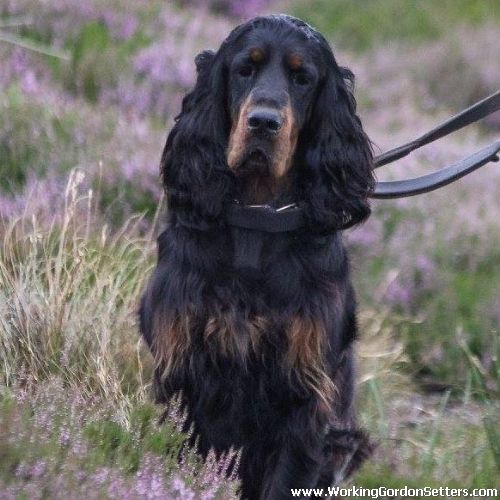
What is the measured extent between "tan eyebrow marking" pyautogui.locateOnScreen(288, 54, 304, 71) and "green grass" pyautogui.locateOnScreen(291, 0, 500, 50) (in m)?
→ 11.6

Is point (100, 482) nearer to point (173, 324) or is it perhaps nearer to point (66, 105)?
point (173, 324)

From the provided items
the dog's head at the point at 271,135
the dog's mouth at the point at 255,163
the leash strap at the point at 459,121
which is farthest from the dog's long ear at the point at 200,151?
the leash strap at the point at 459,121

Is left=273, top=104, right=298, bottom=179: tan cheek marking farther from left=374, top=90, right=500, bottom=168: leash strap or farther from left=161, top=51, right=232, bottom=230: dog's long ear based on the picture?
left=374, top=90, right=500, bottom=168: leash strap

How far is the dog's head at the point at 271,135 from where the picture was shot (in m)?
3.36

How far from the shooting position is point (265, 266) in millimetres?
3355

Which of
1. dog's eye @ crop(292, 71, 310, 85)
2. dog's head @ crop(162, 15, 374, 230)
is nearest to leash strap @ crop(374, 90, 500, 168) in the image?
dog's head @ crop(162, 15, 374, 230)

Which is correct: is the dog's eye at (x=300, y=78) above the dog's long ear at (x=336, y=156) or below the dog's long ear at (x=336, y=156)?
above

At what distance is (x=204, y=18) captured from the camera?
37.3 feet

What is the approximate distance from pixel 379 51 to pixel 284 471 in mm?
11209

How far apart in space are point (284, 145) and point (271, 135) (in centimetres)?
8

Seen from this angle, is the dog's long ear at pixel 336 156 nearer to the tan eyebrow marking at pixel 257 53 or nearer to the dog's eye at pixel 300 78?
the dog's eye at pixel 300 78

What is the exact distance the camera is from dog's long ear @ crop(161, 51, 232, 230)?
346 cm

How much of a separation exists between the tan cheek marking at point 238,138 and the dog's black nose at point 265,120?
0.14 feet

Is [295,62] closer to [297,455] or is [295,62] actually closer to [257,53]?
[257,53]
